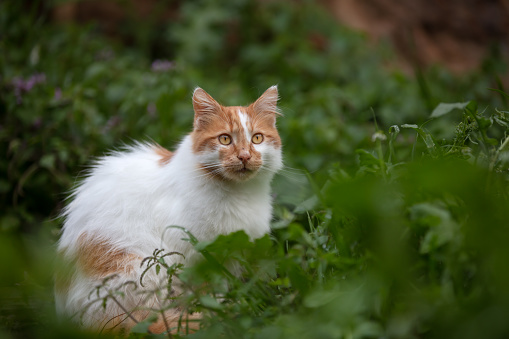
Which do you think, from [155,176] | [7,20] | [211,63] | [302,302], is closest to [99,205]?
[155,176]

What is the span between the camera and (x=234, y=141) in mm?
2564

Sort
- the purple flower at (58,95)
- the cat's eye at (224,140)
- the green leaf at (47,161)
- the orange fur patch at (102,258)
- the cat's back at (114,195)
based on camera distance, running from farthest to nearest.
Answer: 1. the purple flower at (58,95)
2. the green leaf at (47,161)
3. the cat's eye at (224,140)
4. the cat's back at (114,195)
5. the orange fur patch at (102,258)

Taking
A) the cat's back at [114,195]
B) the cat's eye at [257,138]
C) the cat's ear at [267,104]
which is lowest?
the cat's back at [114,195]

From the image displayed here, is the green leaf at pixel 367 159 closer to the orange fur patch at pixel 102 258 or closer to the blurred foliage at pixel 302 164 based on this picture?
the blurred foliage at pixel 302 164

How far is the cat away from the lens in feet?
7.61

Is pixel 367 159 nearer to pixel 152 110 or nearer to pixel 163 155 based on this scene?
pixel 163 155

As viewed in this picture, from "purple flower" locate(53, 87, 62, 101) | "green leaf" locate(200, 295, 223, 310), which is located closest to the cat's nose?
"green leaf" locate(200, 295, 223, 310)

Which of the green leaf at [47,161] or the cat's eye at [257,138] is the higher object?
the cat's eye at [257,138]

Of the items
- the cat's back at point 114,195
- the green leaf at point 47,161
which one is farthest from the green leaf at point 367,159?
the green leaf at point 47,161

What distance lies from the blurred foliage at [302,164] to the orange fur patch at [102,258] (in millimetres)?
275

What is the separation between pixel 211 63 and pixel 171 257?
430cm

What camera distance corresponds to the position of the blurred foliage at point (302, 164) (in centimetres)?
155

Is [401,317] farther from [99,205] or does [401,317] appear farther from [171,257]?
[99,205]

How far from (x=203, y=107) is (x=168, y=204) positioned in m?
0.60
